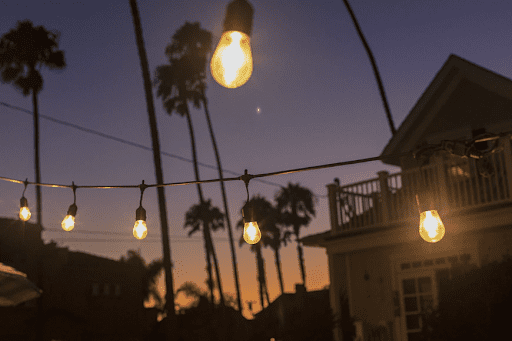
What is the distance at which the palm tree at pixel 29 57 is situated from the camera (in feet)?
88.1

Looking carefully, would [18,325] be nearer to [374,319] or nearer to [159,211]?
[159,211]

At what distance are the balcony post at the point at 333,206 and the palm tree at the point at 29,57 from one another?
728 inches

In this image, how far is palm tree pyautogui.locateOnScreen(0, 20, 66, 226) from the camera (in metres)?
26.9

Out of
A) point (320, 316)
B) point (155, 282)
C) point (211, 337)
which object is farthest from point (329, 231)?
point (155, 282)

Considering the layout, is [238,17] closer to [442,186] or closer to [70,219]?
[70,219]

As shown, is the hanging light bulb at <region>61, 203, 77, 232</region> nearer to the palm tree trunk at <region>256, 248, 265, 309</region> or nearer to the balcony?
the balcony

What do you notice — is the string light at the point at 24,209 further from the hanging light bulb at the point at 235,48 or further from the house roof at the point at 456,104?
the house roof at the point at 456,104

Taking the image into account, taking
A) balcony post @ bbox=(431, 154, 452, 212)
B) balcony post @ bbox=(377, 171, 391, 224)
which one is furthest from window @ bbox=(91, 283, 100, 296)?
balcony post @ bbox=(431, 154, 452, 212)

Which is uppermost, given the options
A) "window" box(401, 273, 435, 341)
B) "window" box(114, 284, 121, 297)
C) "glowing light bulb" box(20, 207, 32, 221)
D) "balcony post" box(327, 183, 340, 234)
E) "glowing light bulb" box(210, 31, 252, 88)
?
"balcony post" box(327, 183, 340, 234)

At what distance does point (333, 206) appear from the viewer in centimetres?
1366

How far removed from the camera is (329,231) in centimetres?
1449

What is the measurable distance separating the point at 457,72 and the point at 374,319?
7.66 metres

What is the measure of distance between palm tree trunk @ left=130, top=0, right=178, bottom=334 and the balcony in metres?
5.81

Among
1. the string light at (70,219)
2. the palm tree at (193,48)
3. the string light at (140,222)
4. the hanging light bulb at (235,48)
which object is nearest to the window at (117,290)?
the palm tree at (193,48)
